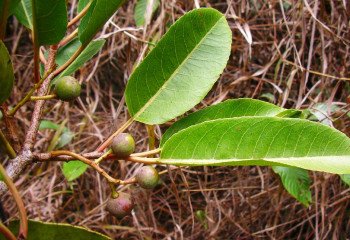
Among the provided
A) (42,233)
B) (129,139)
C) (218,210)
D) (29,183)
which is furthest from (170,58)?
(29,183)

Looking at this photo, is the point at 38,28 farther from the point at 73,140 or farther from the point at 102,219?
the point at 73,140

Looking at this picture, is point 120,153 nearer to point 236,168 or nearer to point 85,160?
point 85,160

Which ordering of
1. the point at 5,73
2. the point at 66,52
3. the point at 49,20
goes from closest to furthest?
the point at 5,73 → the point at 49,20 → the point at 66,52

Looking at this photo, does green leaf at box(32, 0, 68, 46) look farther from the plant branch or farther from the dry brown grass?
the dry brown grass

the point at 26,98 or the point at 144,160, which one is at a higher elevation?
the point at 26,98

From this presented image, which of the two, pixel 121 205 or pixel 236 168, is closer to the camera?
pixel 121 205

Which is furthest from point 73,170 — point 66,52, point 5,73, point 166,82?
point 5,73

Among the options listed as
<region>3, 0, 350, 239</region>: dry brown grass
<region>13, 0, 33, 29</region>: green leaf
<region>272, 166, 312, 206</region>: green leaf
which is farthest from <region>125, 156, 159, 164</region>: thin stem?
<region>3, 0, 350, 239</region>: dry brown grass
